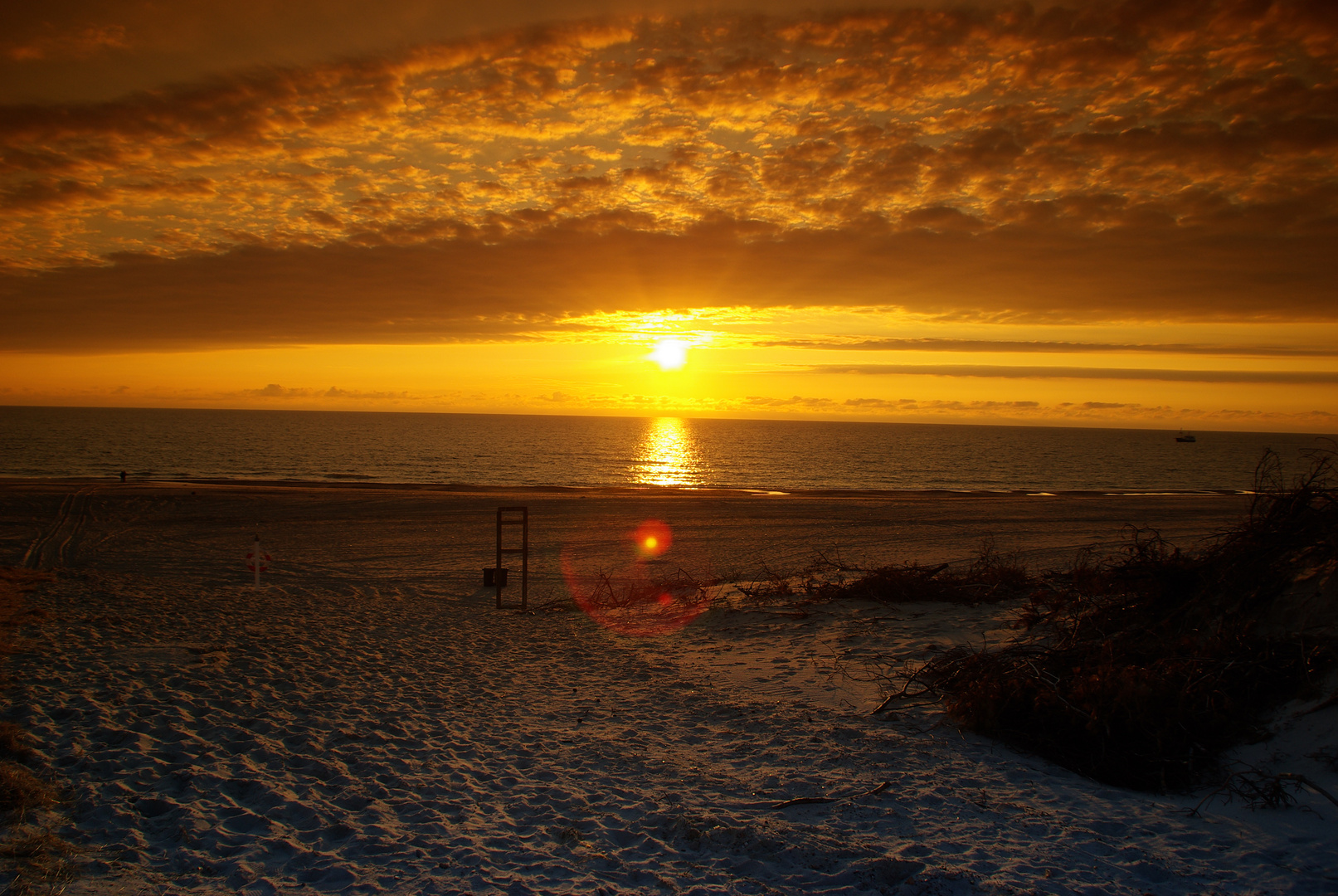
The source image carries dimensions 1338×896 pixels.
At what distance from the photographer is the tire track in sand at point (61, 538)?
55.5 feet

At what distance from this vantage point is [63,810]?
486 cm

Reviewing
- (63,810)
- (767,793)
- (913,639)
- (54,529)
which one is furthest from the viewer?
(54,529)

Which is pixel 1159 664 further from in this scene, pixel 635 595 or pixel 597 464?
pixel 597 464

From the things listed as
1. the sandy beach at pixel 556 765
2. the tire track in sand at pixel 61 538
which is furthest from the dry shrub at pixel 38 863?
the tire track in sand at pixel 61 538

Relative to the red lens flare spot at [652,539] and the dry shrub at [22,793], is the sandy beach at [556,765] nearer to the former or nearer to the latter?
the dry shrub at [22,793]

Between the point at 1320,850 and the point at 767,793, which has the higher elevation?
the point at 1320,850

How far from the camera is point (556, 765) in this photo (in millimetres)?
5820

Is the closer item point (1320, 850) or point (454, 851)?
point (1320, 850)

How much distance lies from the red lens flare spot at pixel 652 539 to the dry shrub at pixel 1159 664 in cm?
1199

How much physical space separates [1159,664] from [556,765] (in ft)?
16.3

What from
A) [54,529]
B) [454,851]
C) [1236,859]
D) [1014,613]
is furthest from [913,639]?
[54,529]

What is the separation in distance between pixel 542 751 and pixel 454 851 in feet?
5.30

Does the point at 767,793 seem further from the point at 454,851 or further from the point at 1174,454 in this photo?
the point at 1174,454

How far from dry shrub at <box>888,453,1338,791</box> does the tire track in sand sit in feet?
63.6
